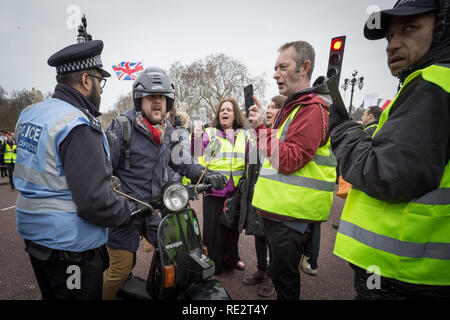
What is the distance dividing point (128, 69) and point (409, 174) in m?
7.31

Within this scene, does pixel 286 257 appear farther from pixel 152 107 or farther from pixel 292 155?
pixel 152 107

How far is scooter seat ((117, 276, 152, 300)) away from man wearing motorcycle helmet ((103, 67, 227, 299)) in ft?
0.23

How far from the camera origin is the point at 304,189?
5.54 feet

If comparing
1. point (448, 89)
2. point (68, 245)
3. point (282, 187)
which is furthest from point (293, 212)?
point (68, 245)

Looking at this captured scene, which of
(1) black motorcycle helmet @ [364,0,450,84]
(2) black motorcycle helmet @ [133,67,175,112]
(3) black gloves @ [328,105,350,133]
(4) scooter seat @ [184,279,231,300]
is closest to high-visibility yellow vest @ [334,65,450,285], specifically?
(1) black motorcycle helmet @ [364,0,450,84]

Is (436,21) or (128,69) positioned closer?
(436,21)

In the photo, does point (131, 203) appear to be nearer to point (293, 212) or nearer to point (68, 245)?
point (68, 245)

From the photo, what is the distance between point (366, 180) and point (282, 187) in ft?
2.42

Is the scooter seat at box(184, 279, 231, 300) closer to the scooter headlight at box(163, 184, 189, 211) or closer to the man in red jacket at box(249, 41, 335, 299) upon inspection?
the man in red jacket at box(249, 41, 335, 299)

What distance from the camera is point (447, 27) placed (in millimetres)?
938

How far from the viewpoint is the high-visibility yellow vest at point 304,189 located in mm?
1683

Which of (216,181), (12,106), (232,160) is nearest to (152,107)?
(216,181)

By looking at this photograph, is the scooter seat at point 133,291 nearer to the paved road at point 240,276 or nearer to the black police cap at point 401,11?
the paved road at point 240,276

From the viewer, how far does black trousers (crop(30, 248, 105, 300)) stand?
1316mm
